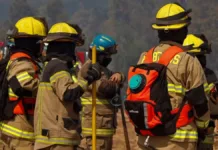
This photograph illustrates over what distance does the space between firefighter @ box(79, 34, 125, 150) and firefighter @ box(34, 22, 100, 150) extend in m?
2.03

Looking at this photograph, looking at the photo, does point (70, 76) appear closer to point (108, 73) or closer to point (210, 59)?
point (108, 73)

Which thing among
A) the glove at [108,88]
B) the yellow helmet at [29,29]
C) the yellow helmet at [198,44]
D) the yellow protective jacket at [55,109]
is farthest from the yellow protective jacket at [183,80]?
the glove at [108,88]

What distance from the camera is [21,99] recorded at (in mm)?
7625

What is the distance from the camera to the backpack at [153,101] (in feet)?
20.4

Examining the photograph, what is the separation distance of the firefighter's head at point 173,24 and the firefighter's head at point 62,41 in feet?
3.61

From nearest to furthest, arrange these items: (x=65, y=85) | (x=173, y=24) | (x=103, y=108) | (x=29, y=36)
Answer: (x=173, y=24), (x=65, y=85), (x=29, y=36), (x=103, y=108)

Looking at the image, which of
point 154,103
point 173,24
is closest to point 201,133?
point 154,103

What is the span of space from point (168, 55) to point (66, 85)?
112 centimetres

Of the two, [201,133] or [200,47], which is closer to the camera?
[201,133]

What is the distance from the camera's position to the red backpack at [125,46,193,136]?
621 cm

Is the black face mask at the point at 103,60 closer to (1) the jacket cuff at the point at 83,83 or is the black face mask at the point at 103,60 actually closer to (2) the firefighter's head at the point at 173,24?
(1) the jacket cuff at the point at 83,83

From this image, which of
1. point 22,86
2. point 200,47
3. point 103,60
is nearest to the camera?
point 22,86

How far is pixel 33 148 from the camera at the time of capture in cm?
770

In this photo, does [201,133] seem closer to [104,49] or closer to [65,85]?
[65,85]
